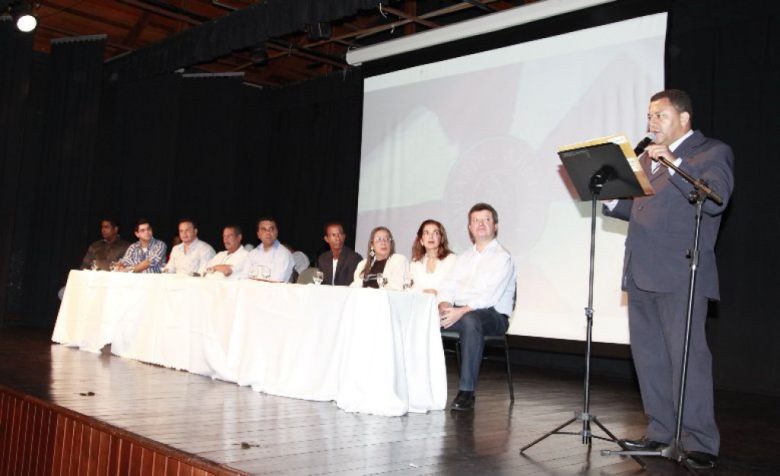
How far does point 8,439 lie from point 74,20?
5779mm

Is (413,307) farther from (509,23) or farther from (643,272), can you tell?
(509,23)

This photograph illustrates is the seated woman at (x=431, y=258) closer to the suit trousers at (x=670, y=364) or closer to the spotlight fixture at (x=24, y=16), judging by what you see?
the suit trousers at (x=670, y=364)

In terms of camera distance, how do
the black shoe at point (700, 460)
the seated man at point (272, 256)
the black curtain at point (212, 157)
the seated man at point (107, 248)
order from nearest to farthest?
the black shoe at point (700, 460) → the seated man at point (272, 256) → the seated man at point (107, 248) → the black curtain at point (212, 157)

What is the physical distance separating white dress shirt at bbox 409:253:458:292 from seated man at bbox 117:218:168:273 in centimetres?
271

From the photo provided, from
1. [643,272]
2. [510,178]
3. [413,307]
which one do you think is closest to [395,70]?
[510,178]

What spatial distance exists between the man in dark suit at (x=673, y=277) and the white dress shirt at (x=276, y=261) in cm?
315

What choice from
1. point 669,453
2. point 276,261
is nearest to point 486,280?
point 669,453

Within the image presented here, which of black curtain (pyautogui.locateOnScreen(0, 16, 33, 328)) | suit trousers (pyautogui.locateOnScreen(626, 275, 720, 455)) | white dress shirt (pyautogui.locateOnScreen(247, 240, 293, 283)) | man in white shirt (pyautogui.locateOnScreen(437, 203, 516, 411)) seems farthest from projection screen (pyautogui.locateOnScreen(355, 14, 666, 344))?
black curtain (pyautogui.locateOnScreen(0, 16, 33, 328))

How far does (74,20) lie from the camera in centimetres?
765

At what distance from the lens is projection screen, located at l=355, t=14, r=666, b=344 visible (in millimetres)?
5199

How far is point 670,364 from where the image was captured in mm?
2740

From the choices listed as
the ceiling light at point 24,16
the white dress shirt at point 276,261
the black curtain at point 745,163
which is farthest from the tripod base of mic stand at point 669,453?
the ceiling light at point 24,16

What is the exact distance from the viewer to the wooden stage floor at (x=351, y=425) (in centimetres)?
241

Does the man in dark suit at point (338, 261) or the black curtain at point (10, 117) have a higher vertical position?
the black curtain at point (10, 117)
